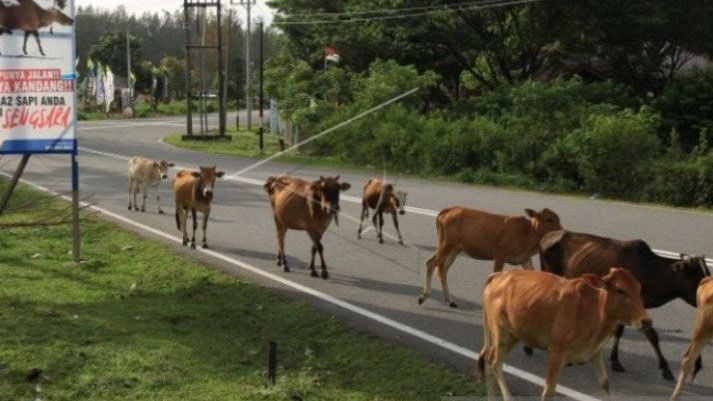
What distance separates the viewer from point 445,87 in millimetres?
38938

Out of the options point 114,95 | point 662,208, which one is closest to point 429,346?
point 662,208

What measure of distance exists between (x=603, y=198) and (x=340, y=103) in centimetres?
1349

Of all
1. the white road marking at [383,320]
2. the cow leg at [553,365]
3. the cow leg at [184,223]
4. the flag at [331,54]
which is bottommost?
the white road marking at [383,320]

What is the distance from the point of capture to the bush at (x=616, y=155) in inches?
920

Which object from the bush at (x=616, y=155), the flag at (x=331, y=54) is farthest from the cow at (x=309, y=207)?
the flag at (x=331, y=54)

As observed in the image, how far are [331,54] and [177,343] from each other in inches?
1079

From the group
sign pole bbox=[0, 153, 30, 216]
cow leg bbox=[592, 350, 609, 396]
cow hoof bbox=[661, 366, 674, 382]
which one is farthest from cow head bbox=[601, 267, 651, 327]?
sign pole bbox=[0, 153, 30, 216]

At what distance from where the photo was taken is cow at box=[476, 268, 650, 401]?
6.57m

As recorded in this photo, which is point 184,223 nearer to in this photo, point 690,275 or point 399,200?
point 399,200

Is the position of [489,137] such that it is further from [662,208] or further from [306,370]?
[306,370]

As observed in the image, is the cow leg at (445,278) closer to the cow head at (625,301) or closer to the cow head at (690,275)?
the cow head at (690,275)

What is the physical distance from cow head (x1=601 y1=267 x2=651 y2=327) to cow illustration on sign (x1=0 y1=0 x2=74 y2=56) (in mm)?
8427

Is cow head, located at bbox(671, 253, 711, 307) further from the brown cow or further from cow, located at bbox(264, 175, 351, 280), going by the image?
cow, located at bbox(264, 175, 351, 280)

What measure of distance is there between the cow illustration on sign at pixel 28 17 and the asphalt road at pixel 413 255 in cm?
404
